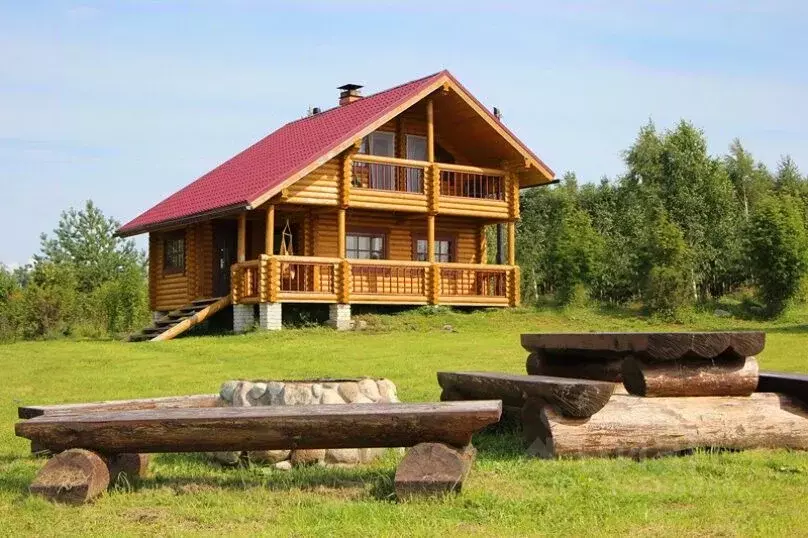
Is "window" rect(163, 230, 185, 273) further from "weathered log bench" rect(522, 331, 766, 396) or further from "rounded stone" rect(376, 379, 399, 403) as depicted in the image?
"weathered log bench" rect(522, 331, 766, 396)

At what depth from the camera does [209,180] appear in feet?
92.4

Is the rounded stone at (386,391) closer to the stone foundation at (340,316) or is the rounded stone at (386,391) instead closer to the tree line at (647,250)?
the stone foundation at (340,316)

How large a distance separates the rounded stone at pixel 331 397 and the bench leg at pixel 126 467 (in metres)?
1.23

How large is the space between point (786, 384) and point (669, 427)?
123 centimetres

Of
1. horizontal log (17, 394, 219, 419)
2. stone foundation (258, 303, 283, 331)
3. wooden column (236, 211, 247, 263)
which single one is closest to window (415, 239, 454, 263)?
wooden column (236, 211, 247, 263)

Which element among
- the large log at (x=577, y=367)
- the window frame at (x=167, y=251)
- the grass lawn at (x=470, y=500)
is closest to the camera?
the grass lawn at (x=470, y=500)

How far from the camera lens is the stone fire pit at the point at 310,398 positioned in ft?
23.8

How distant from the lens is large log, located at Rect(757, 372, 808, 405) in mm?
7875

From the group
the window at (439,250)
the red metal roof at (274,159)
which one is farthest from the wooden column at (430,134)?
the window at (439,250)

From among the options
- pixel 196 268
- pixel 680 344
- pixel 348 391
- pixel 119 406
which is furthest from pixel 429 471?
pixel 196 268

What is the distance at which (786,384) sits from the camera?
8008mm

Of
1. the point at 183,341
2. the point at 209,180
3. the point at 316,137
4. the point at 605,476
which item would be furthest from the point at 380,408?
the point at 209,180

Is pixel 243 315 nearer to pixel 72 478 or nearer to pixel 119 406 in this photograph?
pixel 119 406

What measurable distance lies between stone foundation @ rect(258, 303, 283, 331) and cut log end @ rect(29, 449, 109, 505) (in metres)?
16.4
